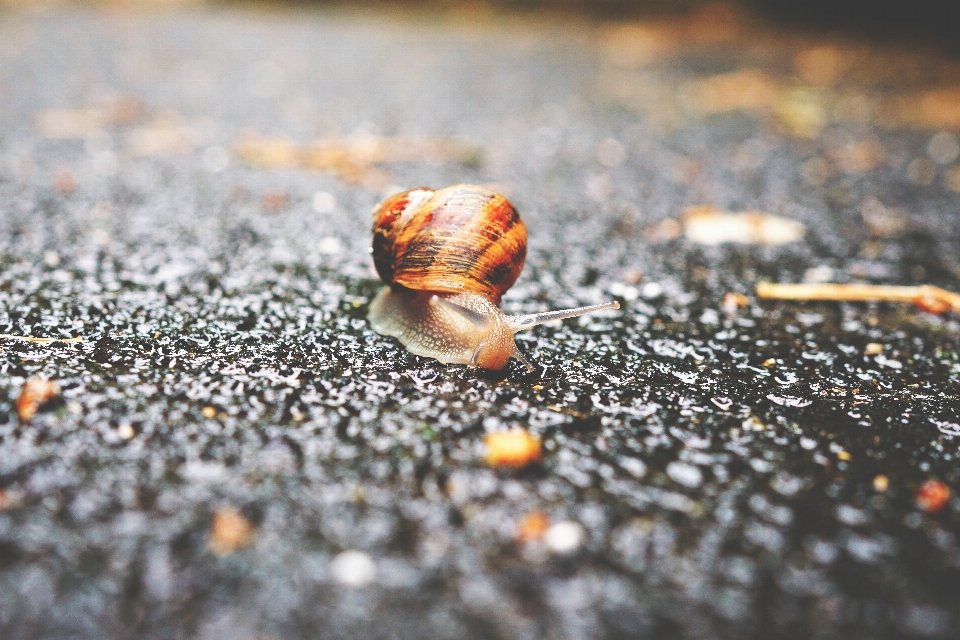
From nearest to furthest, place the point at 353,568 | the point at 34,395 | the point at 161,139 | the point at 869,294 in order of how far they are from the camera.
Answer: the point at 353,568, the point at 34,395, the point at 869,294, the point at 161,139

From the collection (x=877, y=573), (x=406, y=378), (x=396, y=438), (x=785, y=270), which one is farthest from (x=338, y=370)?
(x=785, y=270)

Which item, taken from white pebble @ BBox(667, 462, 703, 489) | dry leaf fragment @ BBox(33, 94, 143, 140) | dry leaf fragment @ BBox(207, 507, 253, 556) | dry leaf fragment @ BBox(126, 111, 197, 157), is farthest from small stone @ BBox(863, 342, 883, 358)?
dry leaf fragment @ BBox(33, 94, 143, 140)

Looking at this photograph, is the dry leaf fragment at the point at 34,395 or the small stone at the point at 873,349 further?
the small stone at the point at 873,349

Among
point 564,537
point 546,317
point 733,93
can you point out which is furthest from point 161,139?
point 733,93

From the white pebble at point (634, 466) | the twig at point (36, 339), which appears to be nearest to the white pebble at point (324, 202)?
the twig at point (36, 339)

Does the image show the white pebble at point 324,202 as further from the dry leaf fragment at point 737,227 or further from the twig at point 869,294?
the twig at point 869,294

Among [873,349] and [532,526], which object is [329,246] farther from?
[873,349]
